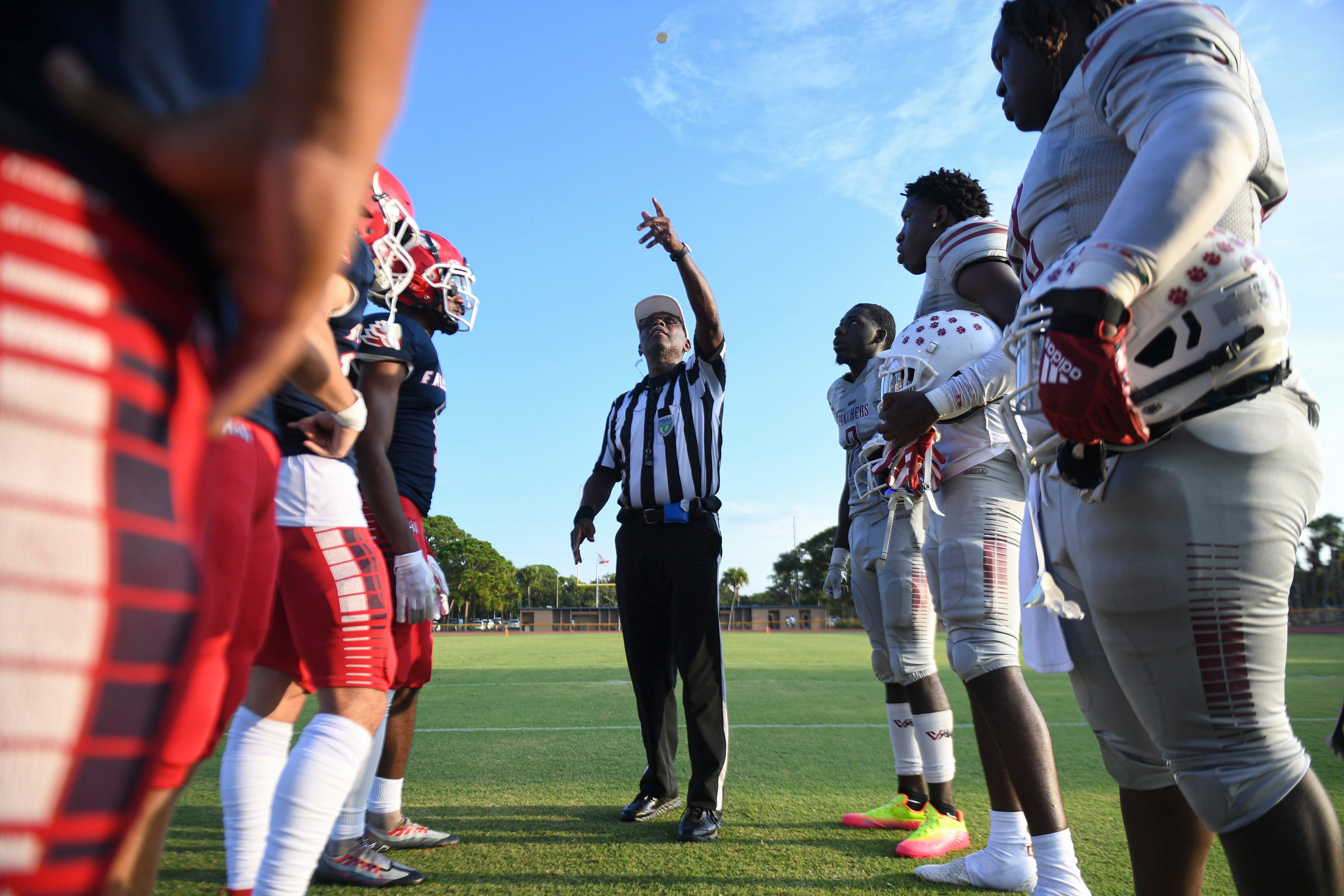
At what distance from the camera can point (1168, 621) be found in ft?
4.54

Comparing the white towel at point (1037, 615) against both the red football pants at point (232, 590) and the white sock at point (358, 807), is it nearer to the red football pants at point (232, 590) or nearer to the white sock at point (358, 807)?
the red football pants at point (232, 590)

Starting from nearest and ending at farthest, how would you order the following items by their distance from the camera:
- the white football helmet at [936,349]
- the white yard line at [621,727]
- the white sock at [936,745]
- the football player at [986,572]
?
the football player at [986,572], the white football helmet at [936,349], the white sock at [936,745], the white yard line at [621,727]

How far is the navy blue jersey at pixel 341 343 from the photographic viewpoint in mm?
2020

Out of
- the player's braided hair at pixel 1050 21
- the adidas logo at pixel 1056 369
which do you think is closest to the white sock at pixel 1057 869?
the adidas logo at pixel 1056 369

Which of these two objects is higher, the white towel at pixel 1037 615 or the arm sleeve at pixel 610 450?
the arm sleeve at pixel 610 450

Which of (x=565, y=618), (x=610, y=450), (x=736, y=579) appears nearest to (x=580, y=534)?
(x=610, y=450)

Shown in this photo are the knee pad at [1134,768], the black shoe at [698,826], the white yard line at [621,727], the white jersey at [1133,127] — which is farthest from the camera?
the white yard line at [621,727]

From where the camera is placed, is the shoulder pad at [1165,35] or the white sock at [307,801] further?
the white sock at [307,801]

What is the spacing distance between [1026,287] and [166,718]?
1948 millimetres

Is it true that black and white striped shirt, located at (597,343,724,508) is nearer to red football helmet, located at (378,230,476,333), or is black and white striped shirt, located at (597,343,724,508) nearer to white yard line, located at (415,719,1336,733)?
red football helmet, located at (378,230,476,333)

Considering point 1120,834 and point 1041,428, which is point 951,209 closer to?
point 1041,428

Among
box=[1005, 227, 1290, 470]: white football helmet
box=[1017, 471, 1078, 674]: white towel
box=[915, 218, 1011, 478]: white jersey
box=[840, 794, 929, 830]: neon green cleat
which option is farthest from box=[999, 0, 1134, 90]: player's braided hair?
box=[840, 794, 929, 830]: neon green cleat

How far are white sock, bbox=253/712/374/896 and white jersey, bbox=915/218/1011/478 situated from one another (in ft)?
7.39

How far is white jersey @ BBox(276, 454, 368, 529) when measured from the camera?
7.34 feet
